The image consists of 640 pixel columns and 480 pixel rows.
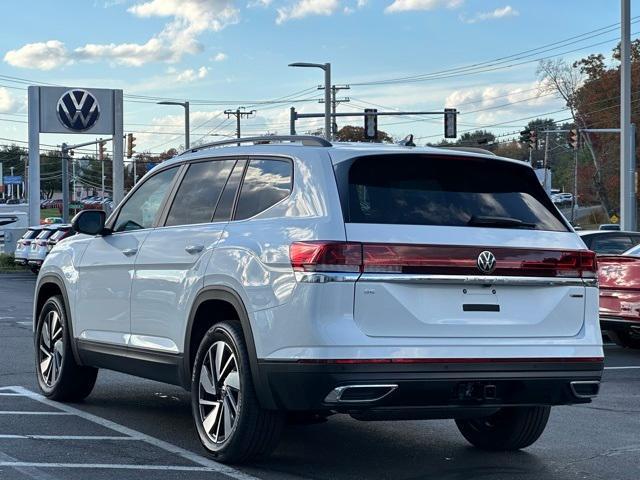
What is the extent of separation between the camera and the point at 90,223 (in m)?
8.29

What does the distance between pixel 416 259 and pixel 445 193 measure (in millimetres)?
635

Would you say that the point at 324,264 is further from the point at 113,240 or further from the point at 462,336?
the point at 113,240

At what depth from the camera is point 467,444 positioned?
7699 mm

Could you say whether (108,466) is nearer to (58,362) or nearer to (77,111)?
(58,362)

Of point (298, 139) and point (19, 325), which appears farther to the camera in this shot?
point (19, 325)

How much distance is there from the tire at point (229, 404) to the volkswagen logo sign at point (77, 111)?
1335 inches

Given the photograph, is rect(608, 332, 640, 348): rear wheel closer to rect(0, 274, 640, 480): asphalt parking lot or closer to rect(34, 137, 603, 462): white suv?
rect(0, 274, 640, 480): asphalt parking lot

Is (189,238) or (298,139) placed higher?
(298,139)

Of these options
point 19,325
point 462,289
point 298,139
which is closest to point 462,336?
point 462,289

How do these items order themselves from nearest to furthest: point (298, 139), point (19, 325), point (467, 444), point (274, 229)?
point (274, 229), point (298, 139), point (467, 444), point (19, 325)

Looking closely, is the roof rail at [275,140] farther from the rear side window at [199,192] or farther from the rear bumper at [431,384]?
the rear bumper at [431,384]

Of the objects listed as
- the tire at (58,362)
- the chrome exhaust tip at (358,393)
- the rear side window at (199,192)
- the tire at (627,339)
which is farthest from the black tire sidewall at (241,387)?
the tire at (627,339)

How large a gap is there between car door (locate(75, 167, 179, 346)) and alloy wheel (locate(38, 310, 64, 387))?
0.50m

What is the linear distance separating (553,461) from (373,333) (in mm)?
1941
